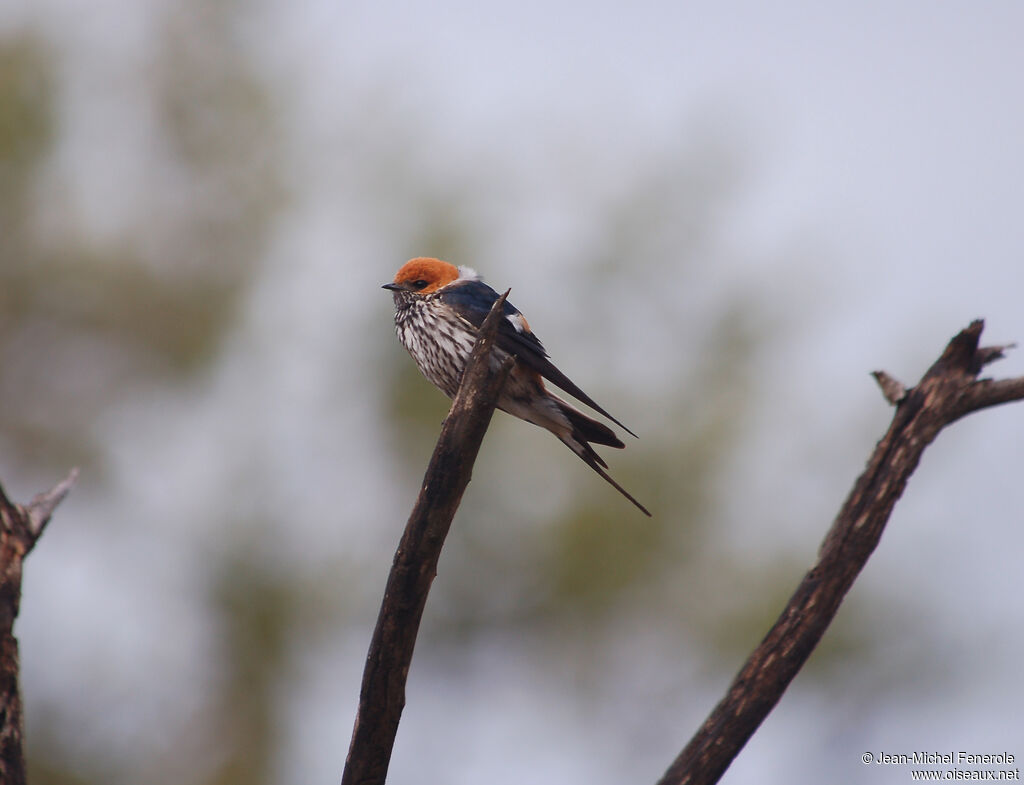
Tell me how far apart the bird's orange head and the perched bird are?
0.06 ft

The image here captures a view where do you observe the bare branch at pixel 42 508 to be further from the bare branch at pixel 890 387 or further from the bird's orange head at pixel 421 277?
the bird's orange head at pixel 421 277

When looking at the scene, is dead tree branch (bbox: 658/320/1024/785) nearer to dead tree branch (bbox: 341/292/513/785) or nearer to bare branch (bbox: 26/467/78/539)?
dead tree branch (bbox: 341/292/513/785)

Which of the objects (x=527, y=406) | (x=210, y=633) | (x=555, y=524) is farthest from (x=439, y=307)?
(x=210, y=633)

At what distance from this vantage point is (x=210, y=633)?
1161 cm

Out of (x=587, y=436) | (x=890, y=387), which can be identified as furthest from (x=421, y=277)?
(x=890, y=387)

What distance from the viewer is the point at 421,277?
554 centimetres

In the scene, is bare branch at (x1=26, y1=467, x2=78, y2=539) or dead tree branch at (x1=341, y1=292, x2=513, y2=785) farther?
dead tree branch at (x1=341, y1=292, x2=513, y2=785)

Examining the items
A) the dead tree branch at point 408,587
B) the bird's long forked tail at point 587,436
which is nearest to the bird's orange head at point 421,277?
the bird's long forked tail at point 587,436

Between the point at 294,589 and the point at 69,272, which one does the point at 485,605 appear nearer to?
the point at 294,589

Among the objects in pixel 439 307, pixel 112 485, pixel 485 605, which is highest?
pixel 112 485

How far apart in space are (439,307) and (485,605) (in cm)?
646

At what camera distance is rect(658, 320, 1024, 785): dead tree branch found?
9.15ft

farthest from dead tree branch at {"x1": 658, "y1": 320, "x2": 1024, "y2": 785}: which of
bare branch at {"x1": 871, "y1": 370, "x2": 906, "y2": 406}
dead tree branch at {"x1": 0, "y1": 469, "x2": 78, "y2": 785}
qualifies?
dead tree branch at {"x1": 0, "y1": 469, "x2": 78, "y2": 785}

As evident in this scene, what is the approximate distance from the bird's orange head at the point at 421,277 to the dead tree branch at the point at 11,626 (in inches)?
120
